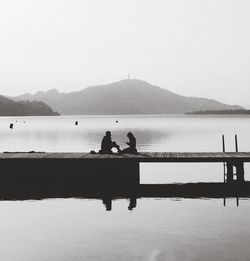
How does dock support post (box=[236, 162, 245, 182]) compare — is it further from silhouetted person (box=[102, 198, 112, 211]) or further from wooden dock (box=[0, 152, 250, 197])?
silhouetted person (box=[102, 198, 112, 211])

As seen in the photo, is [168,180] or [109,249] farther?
[168,180]

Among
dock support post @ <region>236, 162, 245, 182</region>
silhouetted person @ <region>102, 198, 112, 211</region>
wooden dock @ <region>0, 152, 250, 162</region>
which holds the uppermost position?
wooden dock @ <region>0, 152, 250, 162</region>

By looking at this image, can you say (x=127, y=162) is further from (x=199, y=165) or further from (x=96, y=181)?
(x=199, y=165)

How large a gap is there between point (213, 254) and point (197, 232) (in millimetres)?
2844

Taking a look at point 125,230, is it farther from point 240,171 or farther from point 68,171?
point 240,171

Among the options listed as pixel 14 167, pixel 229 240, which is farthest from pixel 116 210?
pixel 14 167

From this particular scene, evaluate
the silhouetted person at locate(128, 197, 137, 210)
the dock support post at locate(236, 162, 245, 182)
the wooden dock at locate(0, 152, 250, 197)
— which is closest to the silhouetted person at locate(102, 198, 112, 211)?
the silhouetted person at locate(128, 197, 137, 210)

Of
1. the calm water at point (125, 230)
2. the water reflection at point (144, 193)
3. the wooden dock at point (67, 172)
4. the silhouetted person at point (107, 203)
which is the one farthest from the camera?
the wooden dock at point (67, 172)

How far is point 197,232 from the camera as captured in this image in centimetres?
1634

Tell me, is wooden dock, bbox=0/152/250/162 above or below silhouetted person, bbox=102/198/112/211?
above

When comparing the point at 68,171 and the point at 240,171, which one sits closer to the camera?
the point at 68,171

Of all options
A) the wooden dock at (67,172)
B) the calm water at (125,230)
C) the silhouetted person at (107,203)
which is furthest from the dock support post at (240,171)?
the silhouetted person at (107,203)

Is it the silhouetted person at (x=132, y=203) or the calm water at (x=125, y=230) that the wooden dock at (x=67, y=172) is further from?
the calm water at (x=125, y=230)

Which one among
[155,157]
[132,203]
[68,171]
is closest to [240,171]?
[155,157]
